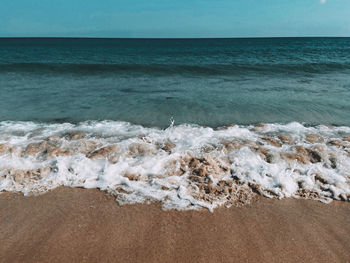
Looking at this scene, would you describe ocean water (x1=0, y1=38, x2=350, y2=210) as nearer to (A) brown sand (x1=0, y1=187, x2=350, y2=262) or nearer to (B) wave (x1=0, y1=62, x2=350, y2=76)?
(A) brown sand (x1=0, y1=187, x2=350, y2=262)

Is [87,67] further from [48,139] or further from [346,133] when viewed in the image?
[346,133]

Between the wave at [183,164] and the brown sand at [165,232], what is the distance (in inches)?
8.2

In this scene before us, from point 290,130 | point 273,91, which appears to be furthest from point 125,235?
point 273,91

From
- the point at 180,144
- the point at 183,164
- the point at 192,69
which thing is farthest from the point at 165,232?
the point at 192,69

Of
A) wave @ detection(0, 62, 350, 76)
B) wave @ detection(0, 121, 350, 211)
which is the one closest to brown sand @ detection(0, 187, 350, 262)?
wave @ detection(0, 121, 350, 211)

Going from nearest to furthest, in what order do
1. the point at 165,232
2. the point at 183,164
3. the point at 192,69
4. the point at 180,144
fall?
1. the point at 165,232
2. the point at 183,164
3. the point at 180,144
4. the point at 192,69

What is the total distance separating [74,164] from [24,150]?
1274 mm

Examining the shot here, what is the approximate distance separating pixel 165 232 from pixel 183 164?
1449 mm

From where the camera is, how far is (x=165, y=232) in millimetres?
2725

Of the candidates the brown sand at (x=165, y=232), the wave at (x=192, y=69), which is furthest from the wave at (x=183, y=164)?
the wave at (x=192, y=69)

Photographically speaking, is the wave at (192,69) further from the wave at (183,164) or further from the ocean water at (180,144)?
the wave at (183,164)

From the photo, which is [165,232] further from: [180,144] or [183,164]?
[180,144]

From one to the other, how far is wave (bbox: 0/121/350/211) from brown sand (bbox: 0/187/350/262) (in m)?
0.21

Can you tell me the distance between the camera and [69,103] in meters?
8.21
